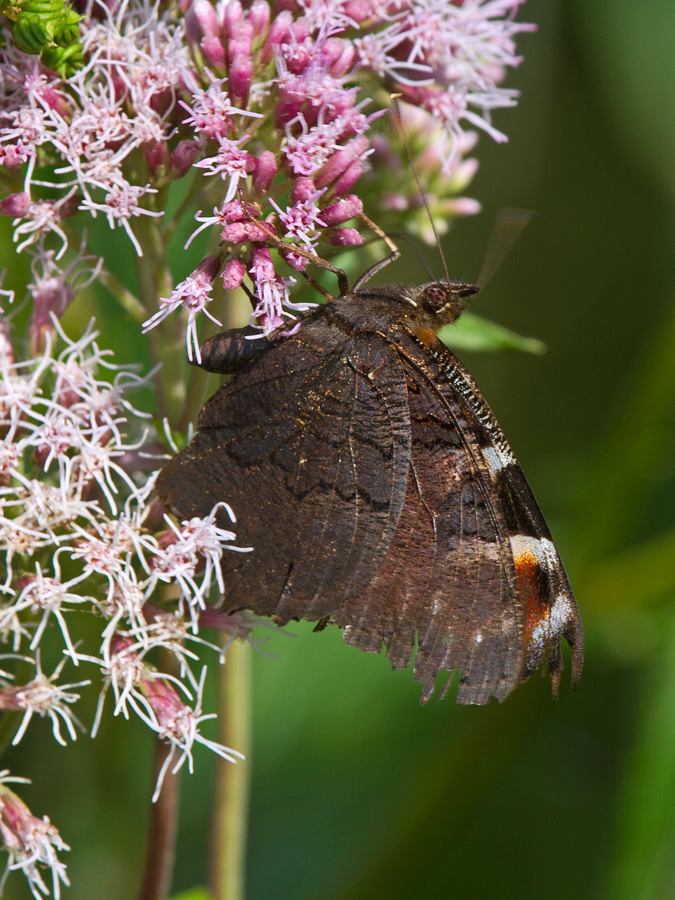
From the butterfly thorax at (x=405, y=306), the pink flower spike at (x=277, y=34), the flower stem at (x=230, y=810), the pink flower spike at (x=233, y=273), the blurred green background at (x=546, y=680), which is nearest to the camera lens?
the pink flower spike at (x=233, y=273)

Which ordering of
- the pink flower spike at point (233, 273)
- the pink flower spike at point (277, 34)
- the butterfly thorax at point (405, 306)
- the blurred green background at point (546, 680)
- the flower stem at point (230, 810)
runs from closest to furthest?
1. the pink flower spike at point (233, 273)
2. the pink flower spike at point (277, 34)
3. the butterfly thorax at point (405, 306)
4. the flower stem at point (230, 810)
5. the blurred green background at point (546, 680)

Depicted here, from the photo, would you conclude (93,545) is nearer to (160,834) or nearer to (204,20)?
(160,834)

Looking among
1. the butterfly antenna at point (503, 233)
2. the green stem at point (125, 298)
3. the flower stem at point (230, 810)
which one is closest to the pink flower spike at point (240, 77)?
the green stem at point (125, 298)

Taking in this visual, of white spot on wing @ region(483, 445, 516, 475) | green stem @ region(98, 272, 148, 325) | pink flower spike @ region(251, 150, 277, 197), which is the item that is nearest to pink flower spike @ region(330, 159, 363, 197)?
pink flower spike @ region(251, 150, 277, 197)

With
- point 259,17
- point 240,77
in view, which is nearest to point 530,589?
point 240,77

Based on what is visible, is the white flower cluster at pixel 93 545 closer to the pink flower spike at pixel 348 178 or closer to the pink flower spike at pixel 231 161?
the pink flower spike at pixel 231 161

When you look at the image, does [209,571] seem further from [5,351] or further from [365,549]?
[5,351]

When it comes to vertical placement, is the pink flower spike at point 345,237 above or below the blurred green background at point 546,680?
above

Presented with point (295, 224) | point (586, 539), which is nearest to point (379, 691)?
point (586, 539)
